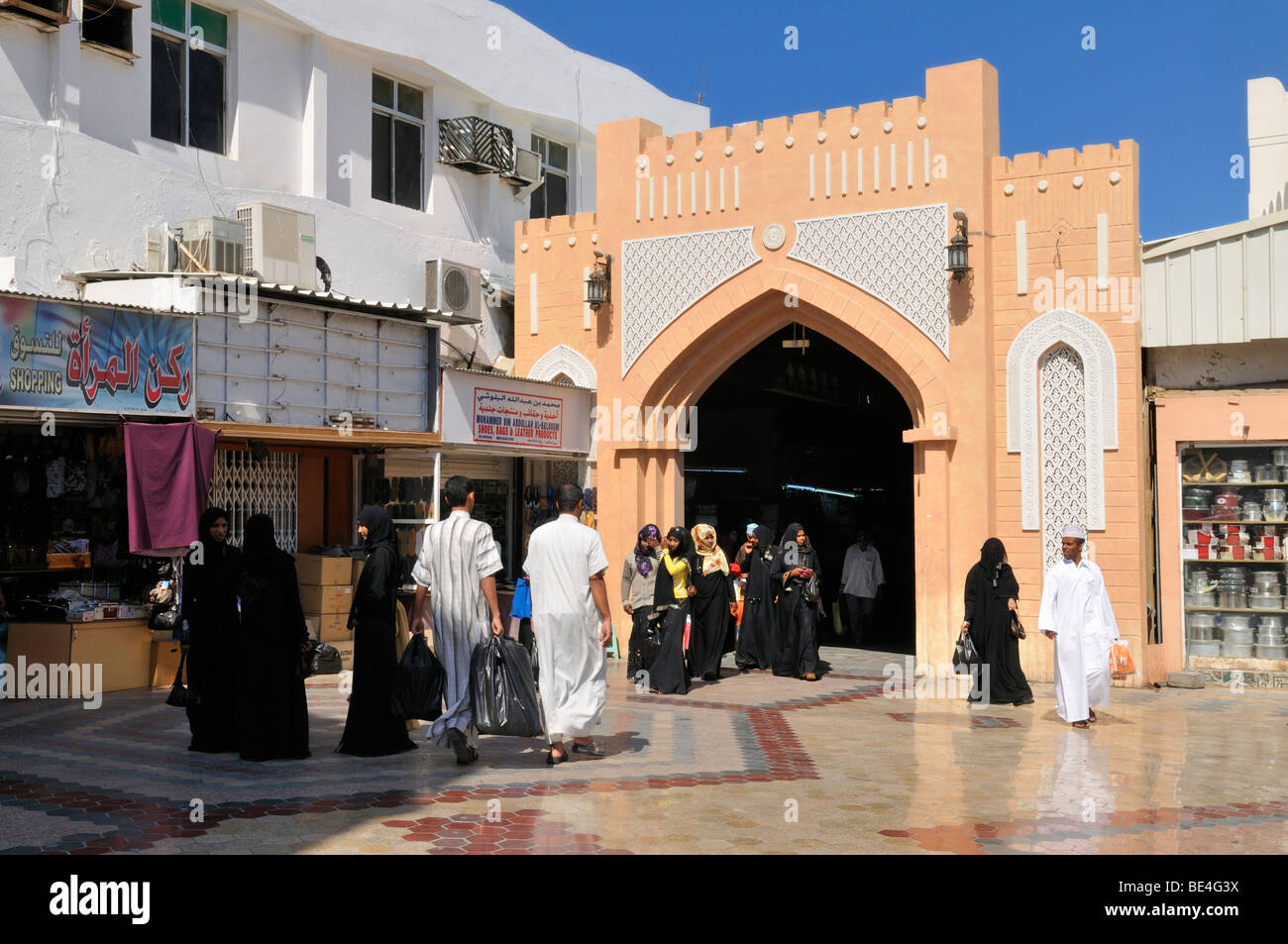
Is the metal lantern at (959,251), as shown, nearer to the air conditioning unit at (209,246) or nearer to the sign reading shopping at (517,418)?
the sign reading shopping at (517,418)

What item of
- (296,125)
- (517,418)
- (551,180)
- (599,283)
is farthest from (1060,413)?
(551,180)

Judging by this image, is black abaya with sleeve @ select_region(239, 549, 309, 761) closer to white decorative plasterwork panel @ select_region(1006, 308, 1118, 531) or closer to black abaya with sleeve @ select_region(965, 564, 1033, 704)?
black abaya with sleeve @ select_region(965, 564, 1033, 704)

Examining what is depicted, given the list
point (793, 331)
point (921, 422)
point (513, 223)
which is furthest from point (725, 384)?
point (921, 422)

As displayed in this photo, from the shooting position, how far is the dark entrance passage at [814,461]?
55.2ft

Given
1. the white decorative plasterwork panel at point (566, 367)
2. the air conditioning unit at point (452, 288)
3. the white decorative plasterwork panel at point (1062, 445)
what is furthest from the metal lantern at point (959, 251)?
the air conditioning unit at point (452, 288)

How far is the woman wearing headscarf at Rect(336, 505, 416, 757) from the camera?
6.98m

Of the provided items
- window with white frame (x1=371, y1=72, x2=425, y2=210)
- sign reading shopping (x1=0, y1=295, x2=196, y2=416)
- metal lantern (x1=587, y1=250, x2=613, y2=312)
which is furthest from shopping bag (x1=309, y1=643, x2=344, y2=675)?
window with white frame (x1=371, y1=72, x2=425, y2=210)

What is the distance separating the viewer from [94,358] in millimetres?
8828

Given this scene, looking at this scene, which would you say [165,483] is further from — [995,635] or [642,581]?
[995,635]

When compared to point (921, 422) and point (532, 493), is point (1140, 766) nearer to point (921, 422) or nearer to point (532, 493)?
point (921, 422)

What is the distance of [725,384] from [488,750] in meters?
10.4

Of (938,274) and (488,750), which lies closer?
(488,750)

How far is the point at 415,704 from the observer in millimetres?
6531

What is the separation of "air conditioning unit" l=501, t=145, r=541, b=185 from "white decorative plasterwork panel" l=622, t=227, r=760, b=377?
2.71 metres
